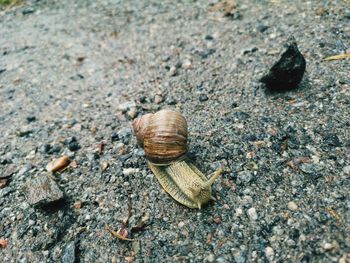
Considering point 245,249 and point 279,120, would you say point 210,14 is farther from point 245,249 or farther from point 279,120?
point 245,249

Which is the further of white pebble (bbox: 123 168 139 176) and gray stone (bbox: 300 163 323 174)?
white pebble (bbox: 123 168 139 176)

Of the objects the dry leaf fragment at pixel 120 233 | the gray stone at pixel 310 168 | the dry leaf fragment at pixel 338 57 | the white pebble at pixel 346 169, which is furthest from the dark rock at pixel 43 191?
the dry leaf fragment at pixel 338 57

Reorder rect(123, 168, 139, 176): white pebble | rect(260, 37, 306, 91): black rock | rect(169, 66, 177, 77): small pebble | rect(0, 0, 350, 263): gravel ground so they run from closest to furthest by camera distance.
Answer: rect(0, 0, 350, 263): gravel ground
rect(123, 168, 139, 176): white pebble
rect(260, 37, 306, 91): black rock
rect(169, 66, 177, 77): small pebble

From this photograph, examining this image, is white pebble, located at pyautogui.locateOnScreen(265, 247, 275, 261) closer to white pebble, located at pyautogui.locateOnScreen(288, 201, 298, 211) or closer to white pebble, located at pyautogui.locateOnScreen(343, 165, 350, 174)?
white pebble, located at pyautogui.locateOnScreen(288, 201, 298, 211)

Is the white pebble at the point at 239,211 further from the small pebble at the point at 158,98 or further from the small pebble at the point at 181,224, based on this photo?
the small pebble at the point at 158,98

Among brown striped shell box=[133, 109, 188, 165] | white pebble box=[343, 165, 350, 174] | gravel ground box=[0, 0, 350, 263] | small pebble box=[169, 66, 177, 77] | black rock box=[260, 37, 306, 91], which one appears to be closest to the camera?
gravel ground box=[0, 0, 350, 263]

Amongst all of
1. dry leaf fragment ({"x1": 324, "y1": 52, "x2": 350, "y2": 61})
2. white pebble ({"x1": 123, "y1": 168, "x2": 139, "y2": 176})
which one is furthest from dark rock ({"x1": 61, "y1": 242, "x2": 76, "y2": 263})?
dry leaf fragment ({"x1": 324, "y1": 52, "x2": 350, "y2": 61})
